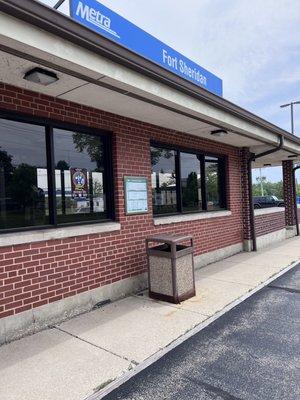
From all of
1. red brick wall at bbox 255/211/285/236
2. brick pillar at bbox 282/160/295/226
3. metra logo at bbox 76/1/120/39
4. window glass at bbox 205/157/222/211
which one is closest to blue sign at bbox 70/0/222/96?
metra logo at bbox 76/1/120/39

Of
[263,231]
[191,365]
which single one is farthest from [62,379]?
[263,231]

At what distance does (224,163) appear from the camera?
9.75 metres

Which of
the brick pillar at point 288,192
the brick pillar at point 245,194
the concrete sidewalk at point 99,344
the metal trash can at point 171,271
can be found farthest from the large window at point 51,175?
the brick pillar at point 288,192

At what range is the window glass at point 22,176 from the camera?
15.0 feet

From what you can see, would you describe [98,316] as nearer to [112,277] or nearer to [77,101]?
[112,277]

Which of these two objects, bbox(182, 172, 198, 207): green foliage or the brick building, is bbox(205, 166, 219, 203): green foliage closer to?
bbox(182, 172, 198, 207): green foliage

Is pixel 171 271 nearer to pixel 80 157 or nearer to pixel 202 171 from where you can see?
pixel 80 157

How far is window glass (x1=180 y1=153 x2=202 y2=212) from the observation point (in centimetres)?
805

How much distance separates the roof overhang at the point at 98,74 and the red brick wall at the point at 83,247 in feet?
0.62

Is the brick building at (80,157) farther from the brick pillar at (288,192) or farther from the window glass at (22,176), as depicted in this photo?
the brick pillar at (288,192)

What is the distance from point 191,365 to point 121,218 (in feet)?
9.28

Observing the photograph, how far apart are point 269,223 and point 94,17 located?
8.60 m

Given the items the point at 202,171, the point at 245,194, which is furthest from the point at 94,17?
the point at 245,194

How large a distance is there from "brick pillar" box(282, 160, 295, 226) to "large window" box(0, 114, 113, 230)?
1029 centimetres
